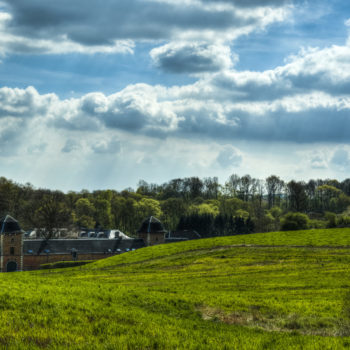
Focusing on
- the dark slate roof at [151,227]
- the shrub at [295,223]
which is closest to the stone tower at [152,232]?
the dark slate roof at [151,227]

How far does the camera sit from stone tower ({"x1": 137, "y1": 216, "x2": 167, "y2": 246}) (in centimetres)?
9631

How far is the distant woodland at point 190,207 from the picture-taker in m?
112

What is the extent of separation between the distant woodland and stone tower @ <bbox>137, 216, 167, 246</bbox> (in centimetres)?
1895

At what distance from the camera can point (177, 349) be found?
11.6 metres

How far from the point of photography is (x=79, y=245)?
8969 cm

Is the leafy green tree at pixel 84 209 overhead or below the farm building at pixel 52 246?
overhead

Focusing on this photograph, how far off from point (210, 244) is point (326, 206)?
98.4m

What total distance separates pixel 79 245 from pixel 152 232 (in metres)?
17.7

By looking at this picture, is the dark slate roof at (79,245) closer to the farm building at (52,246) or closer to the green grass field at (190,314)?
the farm building at (52,246)

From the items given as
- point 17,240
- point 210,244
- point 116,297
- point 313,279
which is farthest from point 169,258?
point 17,240

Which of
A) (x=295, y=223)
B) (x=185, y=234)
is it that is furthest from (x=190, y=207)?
(x=295, y=223)

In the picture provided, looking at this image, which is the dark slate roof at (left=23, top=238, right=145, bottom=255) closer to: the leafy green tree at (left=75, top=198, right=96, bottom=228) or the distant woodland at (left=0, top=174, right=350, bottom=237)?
the distant woodland at (left=0, top=174, right=350, bottom=237)

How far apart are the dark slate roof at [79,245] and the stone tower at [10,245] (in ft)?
10.5

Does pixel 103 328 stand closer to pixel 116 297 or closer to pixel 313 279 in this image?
pixel 116 297
